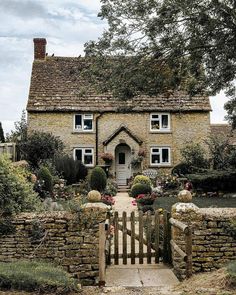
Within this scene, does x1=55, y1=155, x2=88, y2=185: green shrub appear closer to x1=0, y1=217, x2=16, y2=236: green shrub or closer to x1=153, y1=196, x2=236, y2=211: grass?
x1=153, y1=196, x2=236, y2=211: grass

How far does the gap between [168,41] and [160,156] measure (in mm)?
15955

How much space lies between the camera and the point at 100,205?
404 inches

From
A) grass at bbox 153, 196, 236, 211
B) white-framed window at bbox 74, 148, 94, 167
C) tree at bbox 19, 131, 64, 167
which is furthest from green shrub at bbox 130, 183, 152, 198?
white-framed window at bbox 74, 148, 94, 167

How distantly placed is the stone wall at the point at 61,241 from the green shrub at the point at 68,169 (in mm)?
20069

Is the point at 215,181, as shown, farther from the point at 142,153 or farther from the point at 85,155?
the point at 85,155

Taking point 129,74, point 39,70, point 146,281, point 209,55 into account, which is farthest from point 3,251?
point 39,70

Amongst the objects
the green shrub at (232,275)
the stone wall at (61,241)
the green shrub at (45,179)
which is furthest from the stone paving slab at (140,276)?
the green shrub at (45,179)

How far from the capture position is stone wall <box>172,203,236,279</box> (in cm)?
1030

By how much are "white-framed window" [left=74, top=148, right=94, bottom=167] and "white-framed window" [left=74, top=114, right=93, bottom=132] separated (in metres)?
1.50

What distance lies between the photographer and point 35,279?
802 cm

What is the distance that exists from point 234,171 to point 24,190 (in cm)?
1896

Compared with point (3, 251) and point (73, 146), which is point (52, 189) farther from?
point (3, 251)

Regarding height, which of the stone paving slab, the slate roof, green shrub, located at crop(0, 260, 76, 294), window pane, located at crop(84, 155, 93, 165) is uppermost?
the slate roof

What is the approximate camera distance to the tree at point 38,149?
1297 inches
